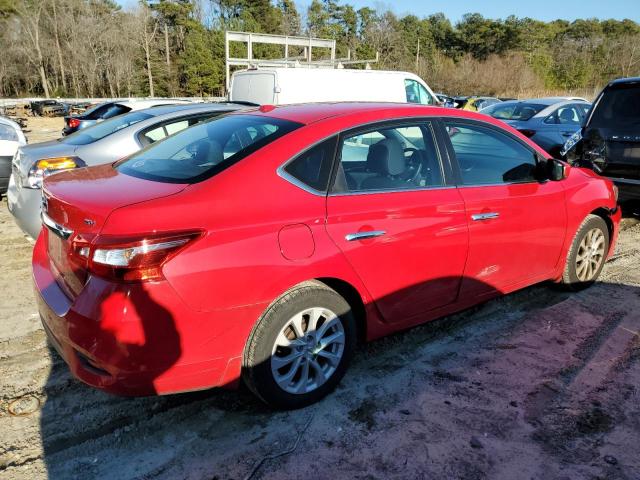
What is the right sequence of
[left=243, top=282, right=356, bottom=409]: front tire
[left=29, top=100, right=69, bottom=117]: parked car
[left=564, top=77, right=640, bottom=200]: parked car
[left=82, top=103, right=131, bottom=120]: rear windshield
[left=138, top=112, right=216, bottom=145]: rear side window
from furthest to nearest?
[left=29, top=100, right=69, bottom=117]: parked car → [left=82, top=103, right=131, bottom=120]: rear windshield → [left=564, top=77, right=640, bottom=200]: parked car → [left=138, top=112, right=216, bottom=145]: rear side window → [left=243, top=282, right=356, bottom=409]: front tire

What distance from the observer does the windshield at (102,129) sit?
5887 mm

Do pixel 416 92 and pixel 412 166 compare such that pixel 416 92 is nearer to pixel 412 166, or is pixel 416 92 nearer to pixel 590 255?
pixel 590 255

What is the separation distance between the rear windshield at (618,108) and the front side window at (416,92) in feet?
13.4

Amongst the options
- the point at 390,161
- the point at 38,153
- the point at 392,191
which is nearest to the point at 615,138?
the point at 390,161

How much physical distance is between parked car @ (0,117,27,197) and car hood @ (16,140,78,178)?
2704 millimetres

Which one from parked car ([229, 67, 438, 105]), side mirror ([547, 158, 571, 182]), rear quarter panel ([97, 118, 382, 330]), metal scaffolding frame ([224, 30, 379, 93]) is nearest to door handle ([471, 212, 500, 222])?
side mirror ([547, 158, 571, 182])

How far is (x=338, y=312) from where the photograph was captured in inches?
112

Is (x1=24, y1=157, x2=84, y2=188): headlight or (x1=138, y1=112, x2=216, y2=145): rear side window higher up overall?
(x1=138, y1=112, x2=216, y2=145): rear side window

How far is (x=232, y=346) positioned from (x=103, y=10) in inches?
2695

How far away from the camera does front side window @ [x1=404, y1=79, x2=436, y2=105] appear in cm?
1031

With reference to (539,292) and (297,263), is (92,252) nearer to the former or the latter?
(297,263)

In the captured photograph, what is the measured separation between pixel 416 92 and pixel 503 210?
7463 mm

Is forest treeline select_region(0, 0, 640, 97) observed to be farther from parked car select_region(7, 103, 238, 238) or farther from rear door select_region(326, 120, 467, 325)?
rear door select_region(326, 120, 467, 325)

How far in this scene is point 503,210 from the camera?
3531 mm
